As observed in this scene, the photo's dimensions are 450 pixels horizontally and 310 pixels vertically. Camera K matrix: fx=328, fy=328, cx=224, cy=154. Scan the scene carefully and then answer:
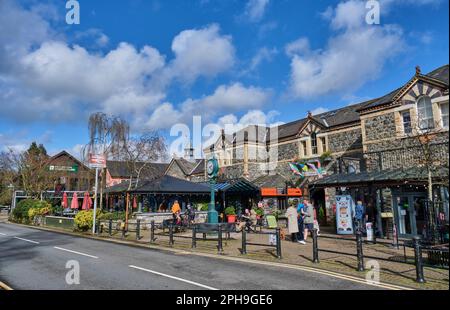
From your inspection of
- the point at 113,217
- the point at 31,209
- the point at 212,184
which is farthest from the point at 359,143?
the point at 31,209

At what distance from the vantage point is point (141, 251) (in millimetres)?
12648

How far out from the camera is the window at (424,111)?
Answer: 16.9m

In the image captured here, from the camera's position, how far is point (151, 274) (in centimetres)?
834

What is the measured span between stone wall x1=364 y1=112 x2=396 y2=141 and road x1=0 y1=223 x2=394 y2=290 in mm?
13056

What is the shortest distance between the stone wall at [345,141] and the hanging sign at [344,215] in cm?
729

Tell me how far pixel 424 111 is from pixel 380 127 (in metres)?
2.51

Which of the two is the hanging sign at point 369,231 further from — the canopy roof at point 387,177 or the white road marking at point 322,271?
the white road marking at point 322,271

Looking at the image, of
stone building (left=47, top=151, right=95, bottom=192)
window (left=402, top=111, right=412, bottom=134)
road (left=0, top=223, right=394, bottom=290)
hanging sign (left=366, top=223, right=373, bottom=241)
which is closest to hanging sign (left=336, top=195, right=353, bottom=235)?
hanging sign (left=366, top=223, right=373, bottom=241)

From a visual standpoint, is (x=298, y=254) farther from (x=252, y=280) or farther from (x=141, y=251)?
(x=141, y=251)

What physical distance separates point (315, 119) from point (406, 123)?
31.3ft

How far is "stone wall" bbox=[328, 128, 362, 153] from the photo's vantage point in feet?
76.9

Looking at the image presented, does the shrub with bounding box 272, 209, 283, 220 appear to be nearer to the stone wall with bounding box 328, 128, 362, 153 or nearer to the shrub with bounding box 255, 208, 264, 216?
the shrub with bounding box 255, 208, 264, 216

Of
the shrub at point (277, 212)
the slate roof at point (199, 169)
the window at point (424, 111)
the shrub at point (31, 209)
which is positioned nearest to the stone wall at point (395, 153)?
the window at point (424, 111)
